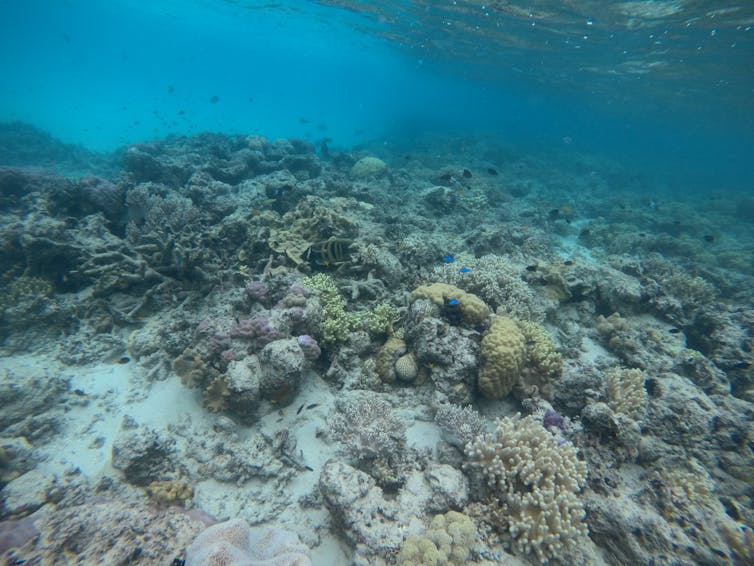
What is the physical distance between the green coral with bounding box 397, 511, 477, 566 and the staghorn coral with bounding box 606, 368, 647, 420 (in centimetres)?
328

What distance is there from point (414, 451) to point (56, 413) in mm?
5571

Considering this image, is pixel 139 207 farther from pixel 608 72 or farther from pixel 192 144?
pixel 608 72

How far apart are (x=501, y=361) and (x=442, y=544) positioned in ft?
8.51

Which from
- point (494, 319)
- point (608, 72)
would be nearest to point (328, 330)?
point (494, 319)

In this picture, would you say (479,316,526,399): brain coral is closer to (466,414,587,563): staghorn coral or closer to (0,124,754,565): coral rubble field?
(0,124,754,565): coral rubble field

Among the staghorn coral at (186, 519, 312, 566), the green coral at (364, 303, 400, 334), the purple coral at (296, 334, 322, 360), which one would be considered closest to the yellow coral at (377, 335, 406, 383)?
the green coral at (364, 303, 400, 334)

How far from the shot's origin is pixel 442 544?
134 inches

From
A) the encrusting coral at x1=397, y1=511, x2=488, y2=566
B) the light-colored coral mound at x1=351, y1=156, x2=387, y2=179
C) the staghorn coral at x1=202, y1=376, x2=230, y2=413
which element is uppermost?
the encrusting coral at x1=397, y1=511, x2=488, y2=566

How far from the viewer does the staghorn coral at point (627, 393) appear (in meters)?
5.22

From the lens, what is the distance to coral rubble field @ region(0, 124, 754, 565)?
3.69 metres

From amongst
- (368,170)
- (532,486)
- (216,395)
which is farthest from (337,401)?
(368,170)

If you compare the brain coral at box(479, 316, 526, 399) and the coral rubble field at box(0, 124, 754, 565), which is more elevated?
the brain coral at box(479, 316, 526, 399)

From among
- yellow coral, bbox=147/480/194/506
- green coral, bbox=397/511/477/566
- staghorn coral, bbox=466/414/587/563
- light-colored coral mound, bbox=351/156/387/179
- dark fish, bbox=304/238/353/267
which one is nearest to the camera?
green coral, bbox=397/511/477/566

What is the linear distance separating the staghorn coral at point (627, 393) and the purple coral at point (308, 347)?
190 inches
